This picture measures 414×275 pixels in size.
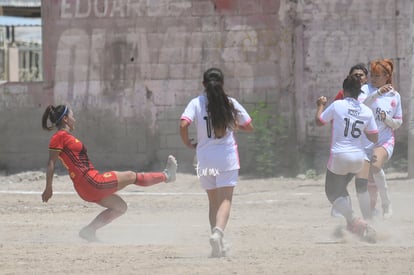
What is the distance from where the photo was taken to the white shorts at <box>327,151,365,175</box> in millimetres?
9375

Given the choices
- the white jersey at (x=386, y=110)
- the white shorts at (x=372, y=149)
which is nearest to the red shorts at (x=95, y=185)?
the white shorts at (x=372, y=149)

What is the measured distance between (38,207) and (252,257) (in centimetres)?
590

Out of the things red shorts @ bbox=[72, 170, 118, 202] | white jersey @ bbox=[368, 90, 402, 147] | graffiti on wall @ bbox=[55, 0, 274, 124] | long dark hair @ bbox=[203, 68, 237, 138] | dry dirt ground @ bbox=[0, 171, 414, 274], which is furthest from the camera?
graffiti on wall @ bbox=[55, 0, 274, 124]

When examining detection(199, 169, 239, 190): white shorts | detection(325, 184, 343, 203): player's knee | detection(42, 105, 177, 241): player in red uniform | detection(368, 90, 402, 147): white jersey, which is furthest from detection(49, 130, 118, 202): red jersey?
detection(368, 90, 402, 147): white jersey

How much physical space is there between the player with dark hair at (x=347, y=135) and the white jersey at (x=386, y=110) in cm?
101

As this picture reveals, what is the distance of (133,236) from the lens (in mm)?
10492

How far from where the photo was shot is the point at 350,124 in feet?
30.9

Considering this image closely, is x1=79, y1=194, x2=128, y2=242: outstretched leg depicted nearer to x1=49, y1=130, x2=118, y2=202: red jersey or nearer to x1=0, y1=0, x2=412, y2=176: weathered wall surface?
x1=49, y1=130, x2=118, y2=202: red jersey

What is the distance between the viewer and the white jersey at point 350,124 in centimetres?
940

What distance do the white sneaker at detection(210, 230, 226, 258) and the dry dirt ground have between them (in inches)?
4.6

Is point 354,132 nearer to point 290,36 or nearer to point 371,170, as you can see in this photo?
point 371,170

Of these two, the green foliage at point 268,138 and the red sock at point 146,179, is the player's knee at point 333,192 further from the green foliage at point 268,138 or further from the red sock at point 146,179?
the green foliage at point 268,138

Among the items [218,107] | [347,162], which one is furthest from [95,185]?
[347,162]

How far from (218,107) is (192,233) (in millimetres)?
2647
